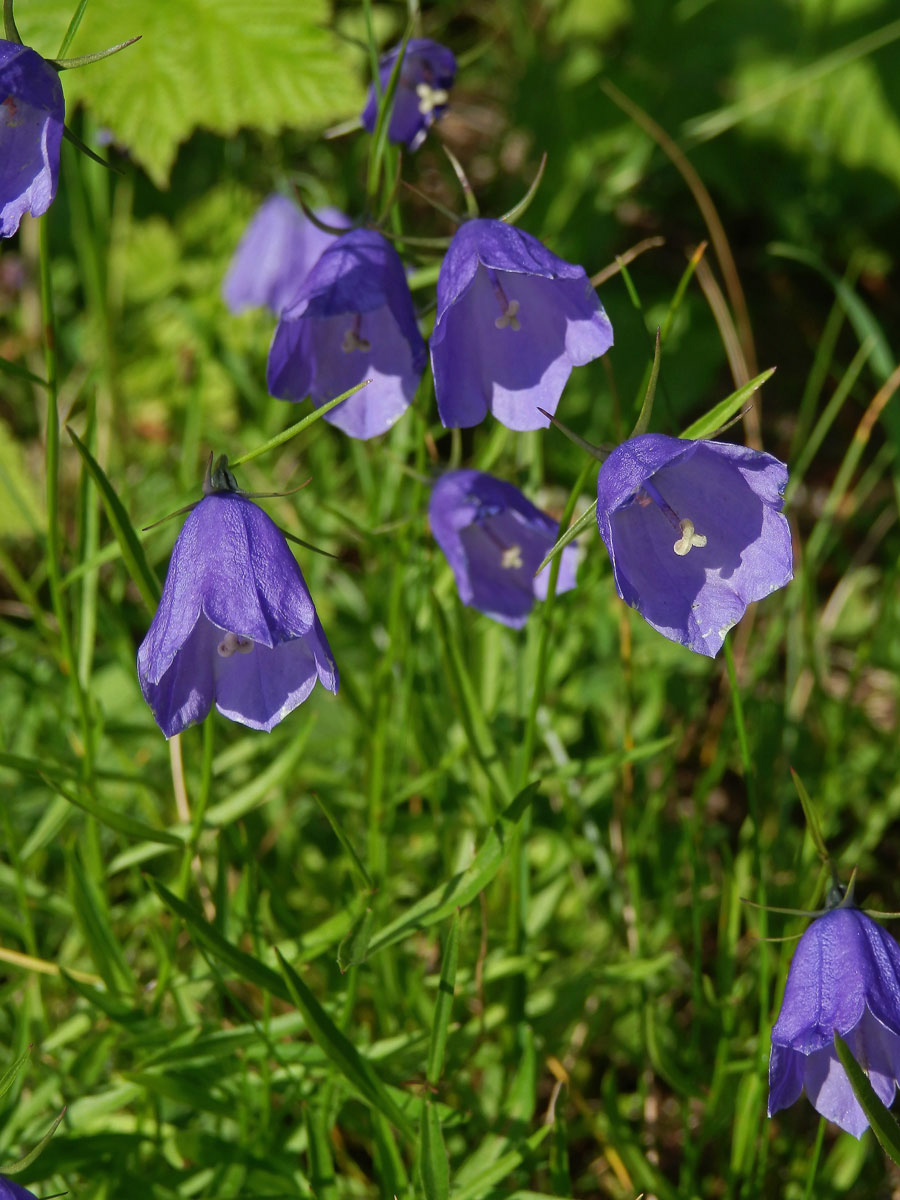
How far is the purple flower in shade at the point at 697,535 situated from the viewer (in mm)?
1463

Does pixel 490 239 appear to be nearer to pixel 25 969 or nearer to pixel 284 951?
pixel 284 951

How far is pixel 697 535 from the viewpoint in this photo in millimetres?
1762

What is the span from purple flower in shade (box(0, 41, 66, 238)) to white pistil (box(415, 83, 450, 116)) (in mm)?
781

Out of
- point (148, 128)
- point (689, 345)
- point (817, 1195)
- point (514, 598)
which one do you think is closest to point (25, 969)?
point (514, 598)

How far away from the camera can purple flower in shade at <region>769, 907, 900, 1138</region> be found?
1.55 meters

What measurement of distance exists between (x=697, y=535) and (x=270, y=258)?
6.87 ft

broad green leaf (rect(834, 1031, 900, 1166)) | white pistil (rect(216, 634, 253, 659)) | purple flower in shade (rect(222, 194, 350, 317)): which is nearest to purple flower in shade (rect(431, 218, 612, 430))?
white pistil (rect(216, 634, 253, 659))

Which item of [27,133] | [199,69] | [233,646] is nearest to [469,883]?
[233,646]

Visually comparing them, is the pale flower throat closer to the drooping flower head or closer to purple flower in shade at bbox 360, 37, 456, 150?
the drooping flower head

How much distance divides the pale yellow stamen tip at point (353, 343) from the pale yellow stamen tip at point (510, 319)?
0.26 meters

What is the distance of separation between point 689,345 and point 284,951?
285 cm

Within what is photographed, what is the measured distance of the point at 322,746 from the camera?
287 centimetres

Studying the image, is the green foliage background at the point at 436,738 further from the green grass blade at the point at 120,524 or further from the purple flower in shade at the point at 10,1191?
the green grass blade at the point at 120,524

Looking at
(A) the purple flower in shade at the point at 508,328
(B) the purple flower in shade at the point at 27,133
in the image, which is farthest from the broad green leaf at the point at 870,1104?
(B) the purple flower in shade at the point at 27,133
